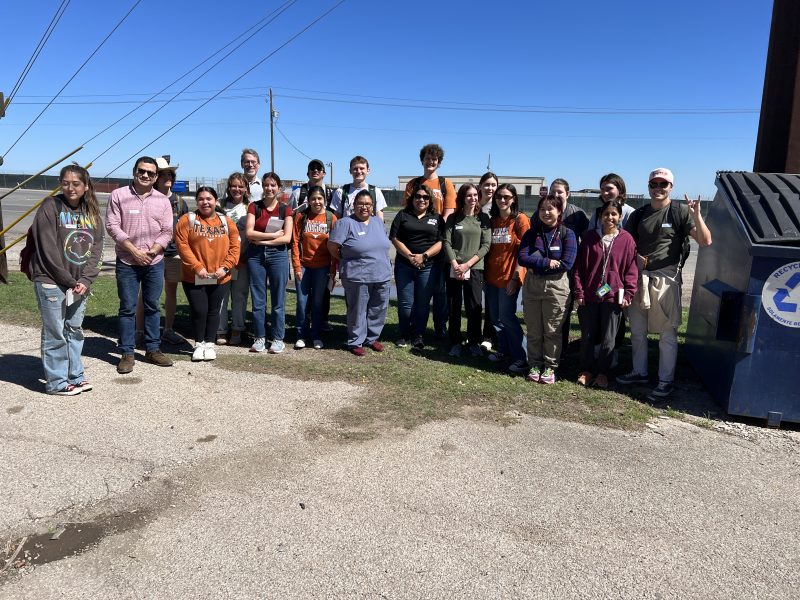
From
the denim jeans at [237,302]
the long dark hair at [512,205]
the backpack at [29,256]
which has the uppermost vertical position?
the long dark hair at [512,205]

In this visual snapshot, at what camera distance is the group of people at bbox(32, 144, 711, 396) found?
5055mm

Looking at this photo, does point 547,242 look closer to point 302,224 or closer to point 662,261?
point 662,261

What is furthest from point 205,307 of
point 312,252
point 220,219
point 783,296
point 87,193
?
point 783,296

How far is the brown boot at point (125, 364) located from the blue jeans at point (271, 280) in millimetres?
1302

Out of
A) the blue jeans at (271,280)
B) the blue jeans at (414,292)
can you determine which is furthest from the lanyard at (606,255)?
the blue jeans at (271,280)

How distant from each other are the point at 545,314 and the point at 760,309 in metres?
1.75

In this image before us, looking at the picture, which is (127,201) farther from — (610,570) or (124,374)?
(610,570)

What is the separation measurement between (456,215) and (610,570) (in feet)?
13.9

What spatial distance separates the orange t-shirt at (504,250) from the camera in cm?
621

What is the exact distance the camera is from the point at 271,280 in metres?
6.54

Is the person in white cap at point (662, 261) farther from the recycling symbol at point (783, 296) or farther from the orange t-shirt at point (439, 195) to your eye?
the orange t-shirt at point (439, 195)

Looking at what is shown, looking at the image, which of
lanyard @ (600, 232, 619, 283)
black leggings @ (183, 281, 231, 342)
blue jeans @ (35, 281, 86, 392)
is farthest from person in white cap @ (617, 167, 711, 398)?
blue jeans @ (35, 281, 86, 392)

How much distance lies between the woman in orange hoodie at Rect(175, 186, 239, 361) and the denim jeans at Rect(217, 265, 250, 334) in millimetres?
475

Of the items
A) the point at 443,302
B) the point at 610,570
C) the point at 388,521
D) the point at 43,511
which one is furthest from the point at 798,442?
the point at 43,511
